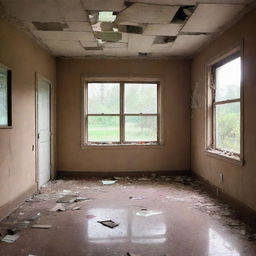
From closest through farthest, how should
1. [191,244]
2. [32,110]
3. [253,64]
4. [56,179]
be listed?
[191,244] < [253,64] < [32,110] < [56,179]

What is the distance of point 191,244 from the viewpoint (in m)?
2.92

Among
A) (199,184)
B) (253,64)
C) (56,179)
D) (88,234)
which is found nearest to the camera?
(88,234)

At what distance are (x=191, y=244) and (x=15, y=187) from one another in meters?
2.54

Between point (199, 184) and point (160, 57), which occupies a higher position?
point (160, 57)

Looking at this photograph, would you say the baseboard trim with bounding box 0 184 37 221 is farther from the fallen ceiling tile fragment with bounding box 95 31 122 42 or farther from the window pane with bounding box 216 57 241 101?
the window pane with bounding box 216 57 241 101

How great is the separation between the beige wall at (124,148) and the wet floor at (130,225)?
1.20 metres

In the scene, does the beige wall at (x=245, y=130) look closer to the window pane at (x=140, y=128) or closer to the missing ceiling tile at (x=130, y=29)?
the missing ceiling tile at (x=130, y=29)

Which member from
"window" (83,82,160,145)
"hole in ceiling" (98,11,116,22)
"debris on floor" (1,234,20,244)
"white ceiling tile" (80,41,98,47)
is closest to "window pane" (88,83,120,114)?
"window" (83,82,160,145)

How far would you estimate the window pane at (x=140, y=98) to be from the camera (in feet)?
21.1

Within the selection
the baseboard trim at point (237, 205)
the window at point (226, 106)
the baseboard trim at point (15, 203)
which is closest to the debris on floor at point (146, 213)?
the baseboard trim at point (237, 205)

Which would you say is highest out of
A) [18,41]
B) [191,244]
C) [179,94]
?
[18,41]

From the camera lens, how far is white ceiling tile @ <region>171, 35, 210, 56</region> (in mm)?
4844

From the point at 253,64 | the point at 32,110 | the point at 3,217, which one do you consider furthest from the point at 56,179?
the point at 253,64

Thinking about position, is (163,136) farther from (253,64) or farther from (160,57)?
(253,64)
